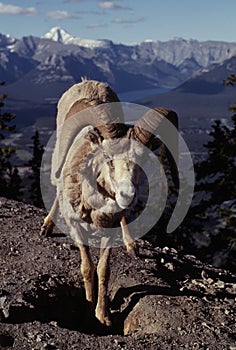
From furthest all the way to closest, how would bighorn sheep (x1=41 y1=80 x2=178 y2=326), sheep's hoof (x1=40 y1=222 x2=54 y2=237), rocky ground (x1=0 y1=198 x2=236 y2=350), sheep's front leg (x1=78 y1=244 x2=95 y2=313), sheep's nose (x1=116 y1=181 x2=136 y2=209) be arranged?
sheep's hoof (x1=40 y1=222 x2=54 y2=237)
sheep's front leg (x1=78 y1=244 x2=95 y2=313)
rocky ground (x1=0 y1=198 x2=236 y2=350)
bighorn sheep (x1=41 y1=80 x2=178 y2=326)
sheep's nose (x1=116 y1=181 x2=136 y2=209)

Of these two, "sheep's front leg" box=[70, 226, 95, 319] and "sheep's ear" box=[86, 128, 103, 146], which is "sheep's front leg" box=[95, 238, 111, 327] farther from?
"sheep's ear" box=[86, 128, 103, 146]

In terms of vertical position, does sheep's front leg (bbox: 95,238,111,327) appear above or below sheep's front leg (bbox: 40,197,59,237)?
above

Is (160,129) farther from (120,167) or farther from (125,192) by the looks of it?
(125,192)

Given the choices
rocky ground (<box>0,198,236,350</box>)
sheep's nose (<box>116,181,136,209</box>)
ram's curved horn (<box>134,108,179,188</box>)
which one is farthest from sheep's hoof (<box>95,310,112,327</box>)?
sheep's nose (<box>116,181,136,209</box>)

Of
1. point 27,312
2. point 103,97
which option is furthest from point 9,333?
point 103,97

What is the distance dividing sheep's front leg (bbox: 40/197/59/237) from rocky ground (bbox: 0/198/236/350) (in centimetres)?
24

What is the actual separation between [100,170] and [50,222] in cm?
589

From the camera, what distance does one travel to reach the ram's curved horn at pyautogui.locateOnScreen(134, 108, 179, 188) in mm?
8852

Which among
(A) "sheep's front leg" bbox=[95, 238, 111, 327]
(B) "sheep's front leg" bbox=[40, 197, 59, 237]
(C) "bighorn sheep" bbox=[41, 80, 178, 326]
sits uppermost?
(C) "bighorn sheep" bbox=[41, 80, 178, 326]

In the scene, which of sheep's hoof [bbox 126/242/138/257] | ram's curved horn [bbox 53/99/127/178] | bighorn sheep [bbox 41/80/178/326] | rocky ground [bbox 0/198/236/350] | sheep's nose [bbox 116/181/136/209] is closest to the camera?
sheep's nose [bbox 116/181/136/209]

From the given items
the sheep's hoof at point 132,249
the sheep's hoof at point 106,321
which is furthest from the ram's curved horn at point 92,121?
the sheep's hoof at point 132,249

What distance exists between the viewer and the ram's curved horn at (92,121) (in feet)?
29.0

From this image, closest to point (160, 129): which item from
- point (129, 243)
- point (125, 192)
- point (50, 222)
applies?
point (125, 192)

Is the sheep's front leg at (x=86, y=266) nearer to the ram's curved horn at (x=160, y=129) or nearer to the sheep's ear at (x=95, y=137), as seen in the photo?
the ram's curved horn at (x=160, y=129)
